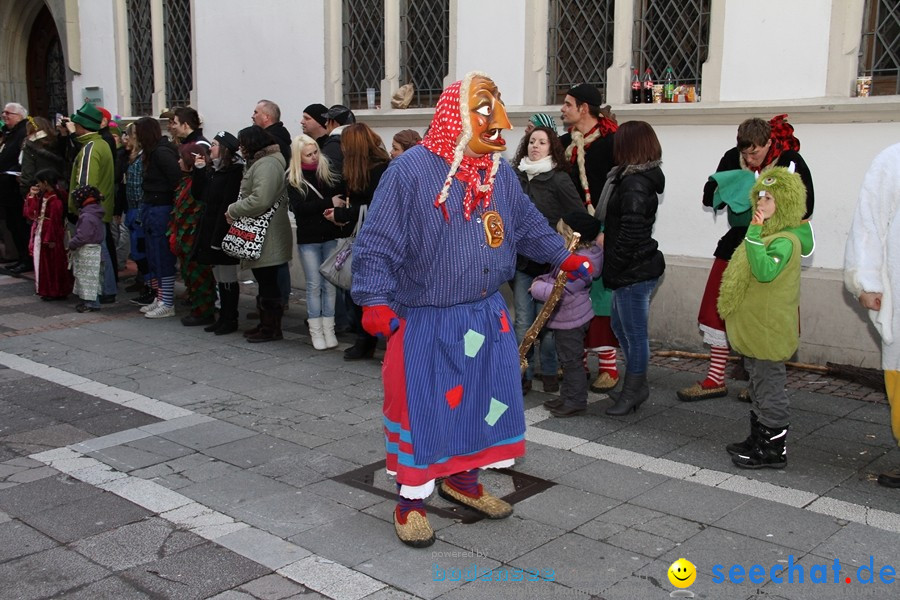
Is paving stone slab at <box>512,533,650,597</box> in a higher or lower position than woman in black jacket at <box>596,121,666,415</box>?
lower

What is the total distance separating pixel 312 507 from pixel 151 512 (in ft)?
2.53

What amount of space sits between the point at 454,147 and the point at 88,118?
22.3 feet

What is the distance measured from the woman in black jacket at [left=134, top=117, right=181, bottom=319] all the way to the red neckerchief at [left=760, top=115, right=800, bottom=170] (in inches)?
221

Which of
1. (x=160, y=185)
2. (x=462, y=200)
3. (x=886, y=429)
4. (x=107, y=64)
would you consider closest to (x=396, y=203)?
(x=462, y=200)

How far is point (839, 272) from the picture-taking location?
7.12 meters

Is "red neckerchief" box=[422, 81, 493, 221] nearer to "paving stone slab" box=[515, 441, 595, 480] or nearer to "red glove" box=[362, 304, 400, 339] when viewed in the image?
"red glove" box=[362, 304, 400, 339]

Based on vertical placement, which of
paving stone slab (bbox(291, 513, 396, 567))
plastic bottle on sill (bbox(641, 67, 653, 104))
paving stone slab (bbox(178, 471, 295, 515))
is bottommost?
paving stone slab (bbox(178, 471, 295, 515))

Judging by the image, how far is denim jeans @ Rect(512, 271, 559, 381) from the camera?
21.7 feet

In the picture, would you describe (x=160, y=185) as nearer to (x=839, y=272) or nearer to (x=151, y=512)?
(x=151, y=512)

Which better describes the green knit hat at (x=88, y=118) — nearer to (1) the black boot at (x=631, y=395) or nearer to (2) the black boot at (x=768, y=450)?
(1) the black boot at (x=631, y=395)

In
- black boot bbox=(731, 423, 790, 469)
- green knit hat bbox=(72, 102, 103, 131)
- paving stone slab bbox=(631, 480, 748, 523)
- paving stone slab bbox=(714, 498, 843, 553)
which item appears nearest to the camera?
paving stone slab bbox=(714, 498, 843, 553)

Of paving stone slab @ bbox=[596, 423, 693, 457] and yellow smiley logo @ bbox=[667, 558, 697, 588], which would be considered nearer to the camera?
yellow smiley logo @ bbox=[667, 558, 697, 588]

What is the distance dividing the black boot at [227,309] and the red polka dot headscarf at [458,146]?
15.7ft

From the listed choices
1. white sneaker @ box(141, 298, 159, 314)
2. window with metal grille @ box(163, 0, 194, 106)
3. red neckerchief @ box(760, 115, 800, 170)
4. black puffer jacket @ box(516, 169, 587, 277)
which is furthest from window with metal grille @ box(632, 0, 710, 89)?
window with metal grille @ box(163, 0, 194, 106)
